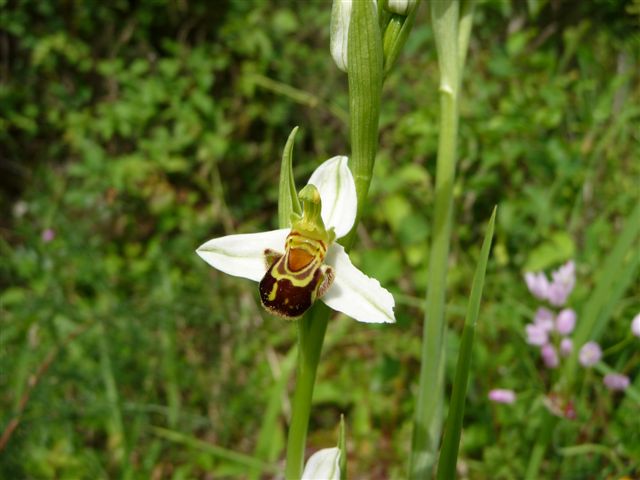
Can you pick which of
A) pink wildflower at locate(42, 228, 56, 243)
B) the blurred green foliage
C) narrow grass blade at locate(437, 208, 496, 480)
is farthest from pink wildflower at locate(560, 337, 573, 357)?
pink wildflower at locate(42, 228, 56, 243)

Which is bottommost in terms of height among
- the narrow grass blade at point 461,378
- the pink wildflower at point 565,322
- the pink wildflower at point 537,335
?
the narrow grass blade at point 461,378

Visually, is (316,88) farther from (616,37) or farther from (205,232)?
(616,37)

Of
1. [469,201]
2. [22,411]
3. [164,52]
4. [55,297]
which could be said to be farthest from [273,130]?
[22,411]

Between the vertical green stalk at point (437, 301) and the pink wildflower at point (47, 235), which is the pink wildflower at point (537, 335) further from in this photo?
the pink wildflower at point (47, 235)

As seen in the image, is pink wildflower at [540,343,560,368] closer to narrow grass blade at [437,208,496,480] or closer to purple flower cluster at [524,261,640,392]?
purple flower cluster at [524,261,640,392]

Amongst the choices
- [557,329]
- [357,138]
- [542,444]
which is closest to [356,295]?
[357,138]

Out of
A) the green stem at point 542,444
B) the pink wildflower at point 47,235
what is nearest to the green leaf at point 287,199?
the green stem at point 542,444

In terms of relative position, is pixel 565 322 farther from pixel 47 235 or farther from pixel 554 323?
pixel 47 235
